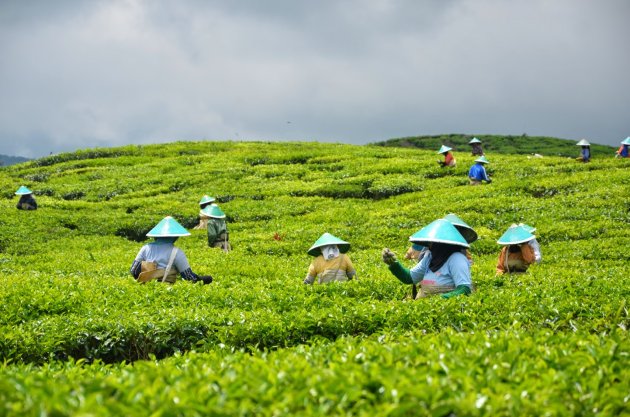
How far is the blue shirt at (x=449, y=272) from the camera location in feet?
33.0

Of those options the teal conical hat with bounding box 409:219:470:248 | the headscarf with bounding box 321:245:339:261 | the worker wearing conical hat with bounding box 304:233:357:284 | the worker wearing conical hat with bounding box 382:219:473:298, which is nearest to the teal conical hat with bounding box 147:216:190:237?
the worker wearing conical hat with bounding box 304:233:357:284

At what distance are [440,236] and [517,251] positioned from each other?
455 cm

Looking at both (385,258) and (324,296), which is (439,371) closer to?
(385,258)

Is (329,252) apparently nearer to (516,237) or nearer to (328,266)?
(328,266)

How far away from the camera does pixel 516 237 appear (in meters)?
13.0

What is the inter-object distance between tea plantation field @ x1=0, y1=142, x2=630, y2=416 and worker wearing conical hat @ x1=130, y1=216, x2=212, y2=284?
23.7 inches

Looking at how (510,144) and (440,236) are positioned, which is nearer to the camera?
(440,236)

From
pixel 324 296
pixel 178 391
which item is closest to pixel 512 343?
pixel 178 391

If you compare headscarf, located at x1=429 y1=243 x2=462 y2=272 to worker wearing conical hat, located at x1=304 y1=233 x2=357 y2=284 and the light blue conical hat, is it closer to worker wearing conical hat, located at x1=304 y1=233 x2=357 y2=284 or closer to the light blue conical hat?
worker wearing conical hat, located at x1=304 y1=233 x2=357 y2=284

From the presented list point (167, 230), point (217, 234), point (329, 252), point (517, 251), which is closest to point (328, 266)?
point (329, 252)

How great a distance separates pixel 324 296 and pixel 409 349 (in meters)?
5.18

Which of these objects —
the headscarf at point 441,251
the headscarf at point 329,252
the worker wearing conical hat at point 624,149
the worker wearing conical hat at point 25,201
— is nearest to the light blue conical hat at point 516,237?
the headscarf at point 441,251

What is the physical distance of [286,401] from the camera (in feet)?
14.0

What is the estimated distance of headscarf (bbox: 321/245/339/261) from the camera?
41.0ft
